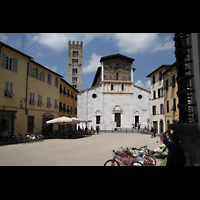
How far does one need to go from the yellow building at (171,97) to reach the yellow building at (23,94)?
1475 centimetres

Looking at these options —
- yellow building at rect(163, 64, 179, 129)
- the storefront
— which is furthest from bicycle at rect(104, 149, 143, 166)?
yellow building at rect(163, 64, 179, 129)

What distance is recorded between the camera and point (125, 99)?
4853 centimetres

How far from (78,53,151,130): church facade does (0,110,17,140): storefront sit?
29866 mm

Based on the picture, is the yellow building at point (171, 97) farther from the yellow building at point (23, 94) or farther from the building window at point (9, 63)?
the building window at point (9, 63)

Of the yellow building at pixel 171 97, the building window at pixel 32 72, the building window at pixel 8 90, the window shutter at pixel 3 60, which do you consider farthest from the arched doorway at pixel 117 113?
the window shutter at pixel 3 60

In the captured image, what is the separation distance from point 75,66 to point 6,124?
5884cm

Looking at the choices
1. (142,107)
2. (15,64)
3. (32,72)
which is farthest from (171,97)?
(142,107)

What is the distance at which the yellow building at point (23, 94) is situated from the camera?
647 inches

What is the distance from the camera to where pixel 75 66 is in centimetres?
7356

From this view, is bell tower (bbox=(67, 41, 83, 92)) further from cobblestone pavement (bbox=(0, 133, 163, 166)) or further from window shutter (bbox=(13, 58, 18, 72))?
cobblestone pavement (bbox=(0, 133, 163, 166))
